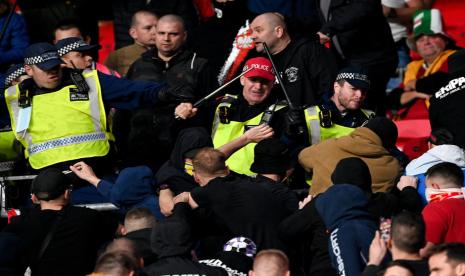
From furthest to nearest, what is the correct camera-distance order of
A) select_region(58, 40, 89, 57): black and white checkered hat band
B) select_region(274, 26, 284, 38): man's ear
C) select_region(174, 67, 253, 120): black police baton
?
select_region(274, 26, 284, 38): man's ear → select_region(58, 40, 89, 57): black and white checkered hat band → select_region(174, 67, 253, 120): black police baton

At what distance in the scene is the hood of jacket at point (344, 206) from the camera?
36.4 feet

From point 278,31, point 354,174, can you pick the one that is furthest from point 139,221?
point 278,31

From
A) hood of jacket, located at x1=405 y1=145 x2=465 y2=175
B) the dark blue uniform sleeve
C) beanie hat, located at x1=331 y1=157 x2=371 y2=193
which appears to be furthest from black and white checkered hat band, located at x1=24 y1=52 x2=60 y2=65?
hood of jacket, located at x1=405 y1=145 x2=465 y2=175

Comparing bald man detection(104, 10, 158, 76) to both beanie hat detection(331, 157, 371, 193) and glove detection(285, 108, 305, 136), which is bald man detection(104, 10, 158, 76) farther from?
beanie hat detection(331, 157, 371, 193)

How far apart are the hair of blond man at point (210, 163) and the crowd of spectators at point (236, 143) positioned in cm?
1

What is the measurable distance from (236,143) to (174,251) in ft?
8.72

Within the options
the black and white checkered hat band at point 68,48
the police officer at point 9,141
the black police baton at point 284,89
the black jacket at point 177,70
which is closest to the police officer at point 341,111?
the black police baton at point 284,89

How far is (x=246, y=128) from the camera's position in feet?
45.8

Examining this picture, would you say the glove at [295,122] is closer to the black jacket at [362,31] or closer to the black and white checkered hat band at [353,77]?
the black and white checkered hat band at [353,77]

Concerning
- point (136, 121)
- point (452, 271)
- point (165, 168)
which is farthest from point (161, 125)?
point (452, 271)

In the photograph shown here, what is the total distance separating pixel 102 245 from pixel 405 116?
4.76 metres

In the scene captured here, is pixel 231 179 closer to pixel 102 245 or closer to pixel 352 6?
pixel 102 245

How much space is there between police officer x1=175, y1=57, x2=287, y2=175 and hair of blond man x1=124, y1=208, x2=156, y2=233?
1.89 m

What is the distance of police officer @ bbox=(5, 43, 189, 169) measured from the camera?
44.9 ft
